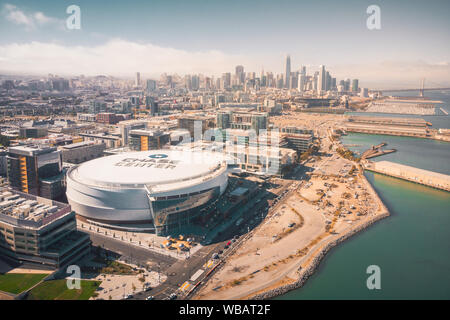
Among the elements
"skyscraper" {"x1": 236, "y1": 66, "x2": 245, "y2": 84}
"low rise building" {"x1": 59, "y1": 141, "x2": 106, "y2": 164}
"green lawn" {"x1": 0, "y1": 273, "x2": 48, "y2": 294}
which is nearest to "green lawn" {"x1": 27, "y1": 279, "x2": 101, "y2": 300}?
"green lawn" {"x1": 0, "y1": 273, "x2": 48, "y2": 294}

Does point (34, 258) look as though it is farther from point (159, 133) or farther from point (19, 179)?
point (159, 133)

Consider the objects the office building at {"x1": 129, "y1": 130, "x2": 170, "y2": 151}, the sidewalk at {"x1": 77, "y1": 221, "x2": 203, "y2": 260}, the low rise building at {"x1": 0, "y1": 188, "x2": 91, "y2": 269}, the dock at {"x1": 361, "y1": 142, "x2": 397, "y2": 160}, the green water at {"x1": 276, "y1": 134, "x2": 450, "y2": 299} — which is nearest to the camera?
the green water at {"x1": 276, "y1": 134, "x2": 450, "y2": 299}

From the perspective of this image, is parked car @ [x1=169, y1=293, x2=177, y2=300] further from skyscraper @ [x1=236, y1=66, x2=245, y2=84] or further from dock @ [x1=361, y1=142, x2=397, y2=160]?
skyscraper @ [x1=236, y1=66, x2=245, y2=84]

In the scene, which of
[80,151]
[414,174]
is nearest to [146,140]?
[80,151]

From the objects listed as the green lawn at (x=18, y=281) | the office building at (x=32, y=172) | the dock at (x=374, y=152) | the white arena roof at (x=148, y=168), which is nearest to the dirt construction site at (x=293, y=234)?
the white arena roof at (x=148, y=168)

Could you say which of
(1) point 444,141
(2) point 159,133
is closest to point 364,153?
(1) point 444,141

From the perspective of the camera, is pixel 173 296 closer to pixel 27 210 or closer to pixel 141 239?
pixel 141 239
